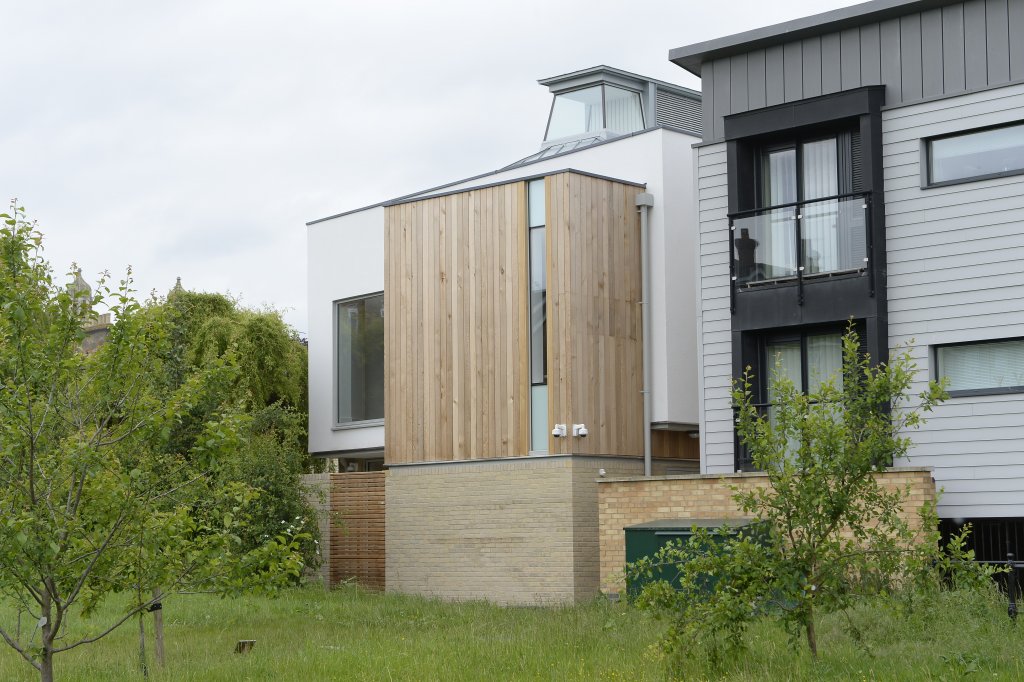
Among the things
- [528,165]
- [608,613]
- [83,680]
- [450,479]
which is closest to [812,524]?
[608,613]

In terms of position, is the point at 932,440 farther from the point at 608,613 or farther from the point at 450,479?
the point at 450,479

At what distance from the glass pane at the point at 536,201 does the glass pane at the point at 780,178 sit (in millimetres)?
3550

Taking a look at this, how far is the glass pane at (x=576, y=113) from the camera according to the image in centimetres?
3009

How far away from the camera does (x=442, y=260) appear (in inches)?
870

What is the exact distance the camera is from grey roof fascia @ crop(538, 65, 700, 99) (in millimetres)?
29731

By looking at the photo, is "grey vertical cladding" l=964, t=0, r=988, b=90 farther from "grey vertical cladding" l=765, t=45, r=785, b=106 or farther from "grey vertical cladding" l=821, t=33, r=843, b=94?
"grey vertical cladding" l=765, t=45, r=785, b=106

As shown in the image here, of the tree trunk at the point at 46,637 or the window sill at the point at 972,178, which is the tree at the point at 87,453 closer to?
the tree trunk at the point at 46,637

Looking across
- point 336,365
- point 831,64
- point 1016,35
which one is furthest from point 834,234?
point 336,365

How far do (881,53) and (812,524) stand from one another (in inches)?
367

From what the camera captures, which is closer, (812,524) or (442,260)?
(812,524)

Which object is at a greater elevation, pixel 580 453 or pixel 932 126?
pixel 932 126

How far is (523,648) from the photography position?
1386 centimetres

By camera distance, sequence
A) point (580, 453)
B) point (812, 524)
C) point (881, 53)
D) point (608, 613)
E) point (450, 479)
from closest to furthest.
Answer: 1. point (812, 524)
2. point (608, 613)
3. point (881, 53)
4. point (580, 453)
5. point (450, 479)

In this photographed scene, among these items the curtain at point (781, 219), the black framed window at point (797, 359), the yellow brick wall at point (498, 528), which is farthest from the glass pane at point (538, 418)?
the curtain at point (781, 219)
